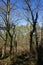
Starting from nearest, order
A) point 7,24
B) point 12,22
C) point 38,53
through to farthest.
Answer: point 38,53 → point 7,24 → point 12,22

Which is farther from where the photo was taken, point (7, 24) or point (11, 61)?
point (7, 24)

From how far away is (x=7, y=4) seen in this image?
2142cm

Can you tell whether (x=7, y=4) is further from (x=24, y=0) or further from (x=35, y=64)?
(x=35, y=64)

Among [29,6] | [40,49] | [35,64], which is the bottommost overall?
[35,64]

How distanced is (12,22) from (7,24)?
418 cm

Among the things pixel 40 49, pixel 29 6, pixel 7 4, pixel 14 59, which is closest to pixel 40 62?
pixel 40 49

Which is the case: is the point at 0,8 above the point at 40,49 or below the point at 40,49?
above

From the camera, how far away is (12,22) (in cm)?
2525


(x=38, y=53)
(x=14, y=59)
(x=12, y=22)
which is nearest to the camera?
(x=38, y=53)

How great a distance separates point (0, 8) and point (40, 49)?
23.4ft

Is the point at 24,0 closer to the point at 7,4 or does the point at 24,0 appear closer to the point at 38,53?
the point at 7,4

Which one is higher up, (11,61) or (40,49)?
(40,49)

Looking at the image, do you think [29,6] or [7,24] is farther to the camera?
[7,24]

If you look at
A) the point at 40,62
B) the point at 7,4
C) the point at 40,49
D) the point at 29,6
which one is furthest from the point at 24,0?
the point at 40,62
